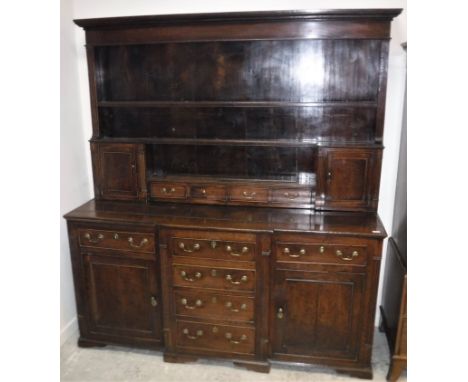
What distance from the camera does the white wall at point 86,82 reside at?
2.15 metres

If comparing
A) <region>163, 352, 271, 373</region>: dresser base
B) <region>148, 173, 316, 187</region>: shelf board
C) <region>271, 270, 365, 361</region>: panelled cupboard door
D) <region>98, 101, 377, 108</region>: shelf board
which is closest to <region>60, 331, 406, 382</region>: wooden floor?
<region>163, 352, 271, 373</region>: dresser base

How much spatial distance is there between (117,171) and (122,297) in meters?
0.79

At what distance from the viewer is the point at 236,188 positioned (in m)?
2.27

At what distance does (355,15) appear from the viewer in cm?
192

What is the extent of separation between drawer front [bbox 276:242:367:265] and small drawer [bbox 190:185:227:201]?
0.52m

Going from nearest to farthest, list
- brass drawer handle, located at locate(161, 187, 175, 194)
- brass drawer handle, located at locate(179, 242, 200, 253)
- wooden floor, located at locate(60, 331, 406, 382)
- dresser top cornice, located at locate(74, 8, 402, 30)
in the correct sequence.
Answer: dresser top cornice, located at locate(74, 8, 402, 30) → brass drawer handle, located at locate(179, 242, 200, 253) → wooden floor, located at locate(60, 331, 406, 382) → brass drawer handle, located at locate(161, 187, 175, 194)

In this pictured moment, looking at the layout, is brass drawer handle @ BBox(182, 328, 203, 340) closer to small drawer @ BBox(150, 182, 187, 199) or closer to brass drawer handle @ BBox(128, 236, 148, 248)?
brass drawer handle @ BBox(128, 236, 148, 248)

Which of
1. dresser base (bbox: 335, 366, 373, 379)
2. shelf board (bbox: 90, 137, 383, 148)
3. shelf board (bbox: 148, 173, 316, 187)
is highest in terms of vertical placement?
shelf board (bbox: 90, 137, 383, 148)

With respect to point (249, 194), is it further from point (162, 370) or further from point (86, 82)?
point (86, 82)

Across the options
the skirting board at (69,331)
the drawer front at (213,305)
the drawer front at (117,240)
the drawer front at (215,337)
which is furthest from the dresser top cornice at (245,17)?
the skirting board at (69,331)

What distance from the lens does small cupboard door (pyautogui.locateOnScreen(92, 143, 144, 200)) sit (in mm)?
2336
